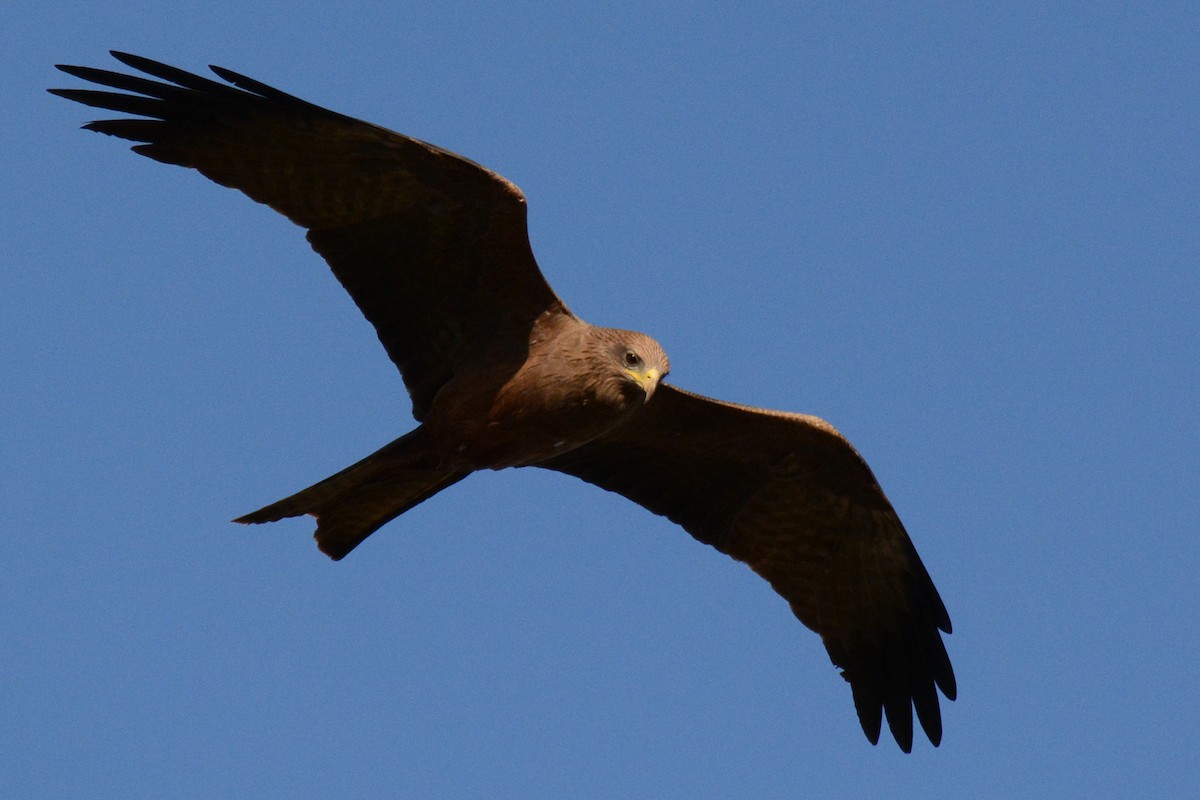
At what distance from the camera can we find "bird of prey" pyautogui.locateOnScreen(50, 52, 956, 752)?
907 cm

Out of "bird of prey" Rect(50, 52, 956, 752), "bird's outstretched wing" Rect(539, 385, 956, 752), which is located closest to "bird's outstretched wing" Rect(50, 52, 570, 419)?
"bird of prey" Rect(50, 52, 956, 752)

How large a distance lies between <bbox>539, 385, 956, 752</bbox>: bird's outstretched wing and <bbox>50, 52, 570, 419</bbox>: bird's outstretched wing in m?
1.38

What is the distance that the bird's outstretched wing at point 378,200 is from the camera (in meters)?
8.98

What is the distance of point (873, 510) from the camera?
36.0 ft

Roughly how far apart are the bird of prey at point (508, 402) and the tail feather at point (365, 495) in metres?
0.01

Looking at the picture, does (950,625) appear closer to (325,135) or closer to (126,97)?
(325,135)

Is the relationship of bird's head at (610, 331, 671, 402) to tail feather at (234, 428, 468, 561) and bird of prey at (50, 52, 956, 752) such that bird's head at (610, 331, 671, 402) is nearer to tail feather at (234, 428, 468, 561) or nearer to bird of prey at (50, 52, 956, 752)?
bird of prey at (50, 52, 956, 752)

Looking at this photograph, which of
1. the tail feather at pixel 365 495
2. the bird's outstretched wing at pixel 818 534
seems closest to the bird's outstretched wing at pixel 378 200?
the tail feather at pixel 365 495

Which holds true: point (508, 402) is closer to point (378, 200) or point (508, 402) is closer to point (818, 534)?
point (378, 200)

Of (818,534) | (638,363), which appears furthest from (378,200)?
(818,534)

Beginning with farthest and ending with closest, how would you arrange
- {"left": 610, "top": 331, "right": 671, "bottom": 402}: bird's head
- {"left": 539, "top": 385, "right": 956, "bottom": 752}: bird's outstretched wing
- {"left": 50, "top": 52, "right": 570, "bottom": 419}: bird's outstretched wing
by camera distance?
1. {"left": 539, "top": 385, "right": 956, "bottom": 752}: bird's outstretched wing
2. {"left": 610, "top": 331, "right": 671, "bottom": 402}: bird's head
3. {"left": 50, "top": 52, "right": 570, "bottom": 419}: bird's outstretched wing

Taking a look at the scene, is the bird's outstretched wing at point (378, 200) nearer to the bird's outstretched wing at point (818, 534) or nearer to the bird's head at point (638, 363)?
the bird's head at point (638, 363)

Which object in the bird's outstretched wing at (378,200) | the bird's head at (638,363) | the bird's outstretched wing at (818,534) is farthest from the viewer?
the bird's outstretched wing at (818,534)

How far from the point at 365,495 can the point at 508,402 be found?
1.04 m
